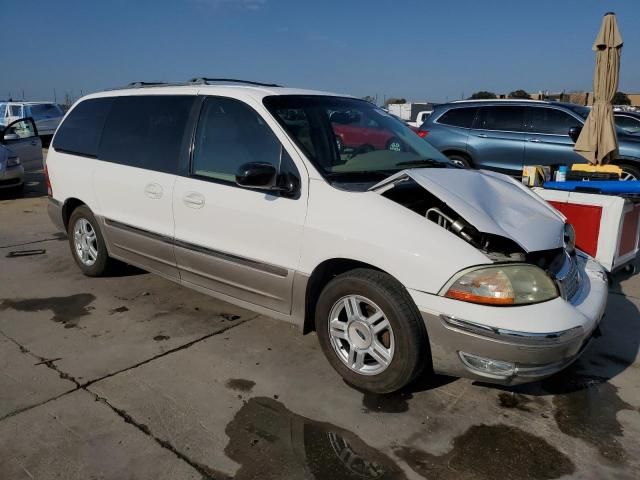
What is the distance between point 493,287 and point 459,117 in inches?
302

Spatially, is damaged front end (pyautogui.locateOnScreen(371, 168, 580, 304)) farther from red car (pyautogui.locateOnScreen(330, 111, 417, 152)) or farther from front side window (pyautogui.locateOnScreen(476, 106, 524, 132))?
front side window (pyautogui.locateOnScreen(476, 106, 524, 132))

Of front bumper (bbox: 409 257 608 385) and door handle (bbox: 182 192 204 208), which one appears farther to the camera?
door handle (bbox: 182 192 204 208)

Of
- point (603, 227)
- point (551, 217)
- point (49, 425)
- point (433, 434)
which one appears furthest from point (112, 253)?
point (603, 227)

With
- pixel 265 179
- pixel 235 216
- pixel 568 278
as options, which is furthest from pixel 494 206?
pixel 235 216

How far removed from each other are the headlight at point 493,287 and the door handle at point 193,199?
6.12 feet

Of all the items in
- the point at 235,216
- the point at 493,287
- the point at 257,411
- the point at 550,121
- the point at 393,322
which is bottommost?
the point at 257,411

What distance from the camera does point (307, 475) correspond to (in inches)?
93.7

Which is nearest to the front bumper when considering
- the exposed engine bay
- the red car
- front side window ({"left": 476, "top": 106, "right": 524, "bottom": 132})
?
the exposed engine bay

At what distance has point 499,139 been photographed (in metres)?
9.09

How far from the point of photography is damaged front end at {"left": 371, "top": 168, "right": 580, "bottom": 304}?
275 centimetres

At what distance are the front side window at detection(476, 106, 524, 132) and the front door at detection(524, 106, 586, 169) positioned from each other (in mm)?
161

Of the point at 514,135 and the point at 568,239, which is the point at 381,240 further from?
the point at 514,135

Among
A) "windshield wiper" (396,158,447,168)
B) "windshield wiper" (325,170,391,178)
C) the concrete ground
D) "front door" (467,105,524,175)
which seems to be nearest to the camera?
the concrete ground

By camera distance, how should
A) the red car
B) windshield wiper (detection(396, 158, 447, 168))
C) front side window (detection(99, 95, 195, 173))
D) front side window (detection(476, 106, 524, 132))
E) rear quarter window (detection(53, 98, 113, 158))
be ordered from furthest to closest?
front side window (detection(476, 106, 524, 132)) < rear quarter window (detection(53, 98, 113, 158)) < front side window (detection(99, 95, 195, 173)) < the red car < windshield wiper (detection(396, 158, 447, 168))
